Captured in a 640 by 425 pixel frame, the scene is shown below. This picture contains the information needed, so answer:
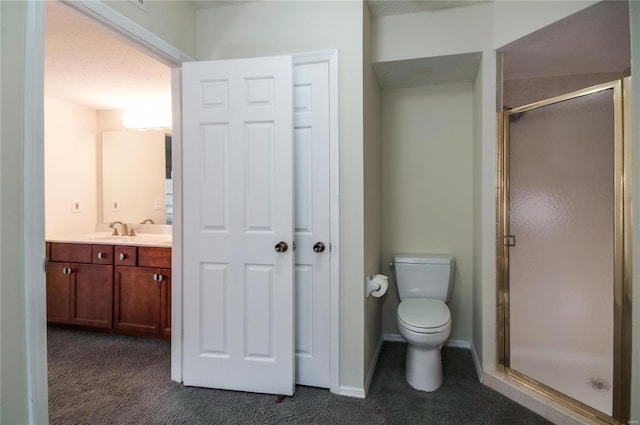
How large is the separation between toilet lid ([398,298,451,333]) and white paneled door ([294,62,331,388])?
0.50 meters

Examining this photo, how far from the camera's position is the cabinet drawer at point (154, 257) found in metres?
2.67

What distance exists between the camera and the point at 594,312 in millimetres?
1920

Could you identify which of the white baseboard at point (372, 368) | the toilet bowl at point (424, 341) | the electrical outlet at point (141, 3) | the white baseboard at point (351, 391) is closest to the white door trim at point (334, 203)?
the white baseboard at point (351, 391)

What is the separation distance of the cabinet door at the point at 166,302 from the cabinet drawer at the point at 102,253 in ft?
1.63

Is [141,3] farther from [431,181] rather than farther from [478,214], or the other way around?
[478,214]

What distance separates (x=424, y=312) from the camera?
2.10 metres

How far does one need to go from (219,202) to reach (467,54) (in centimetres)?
183

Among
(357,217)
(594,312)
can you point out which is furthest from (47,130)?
(594,312)

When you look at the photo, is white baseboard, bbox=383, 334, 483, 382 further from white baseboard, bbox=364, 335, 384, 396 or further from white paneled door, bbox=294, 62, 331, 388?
white paneled door, bbox=294, 62, 331, 388

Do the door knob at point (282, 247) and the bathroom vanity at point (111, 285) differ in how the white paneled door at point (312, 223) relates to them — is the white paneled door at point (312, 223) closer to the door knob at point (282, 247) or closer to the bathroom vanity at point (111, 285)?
the door knob at point (282, 247)

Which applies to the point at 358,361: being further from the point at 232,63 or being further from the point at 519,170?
the point at 232,63

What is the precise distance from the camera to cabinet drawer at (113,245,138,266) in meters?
2.72

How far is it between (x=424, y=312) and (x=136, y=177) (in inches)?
120

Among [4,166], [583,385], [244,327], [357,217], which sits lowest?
[583,385]
